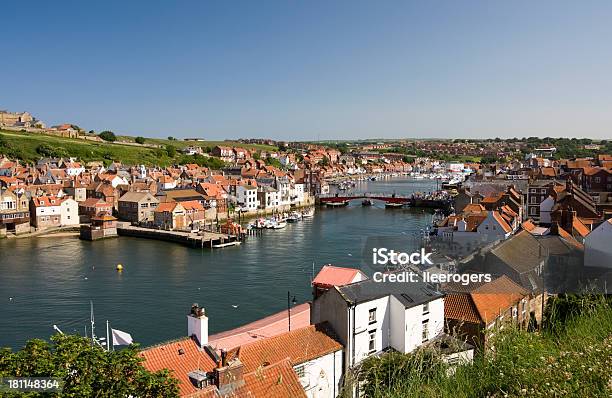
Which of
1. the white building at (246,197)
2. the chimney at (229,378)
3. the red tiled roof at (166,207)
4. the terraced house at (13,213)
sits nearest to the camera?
the chimney at (229,378)

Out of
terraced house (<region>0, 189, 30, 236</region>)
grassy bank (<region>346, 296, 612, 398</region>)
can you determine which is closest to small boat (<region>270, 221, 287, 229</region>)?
terraced house (<region>0, 189, 30, 236</region>)

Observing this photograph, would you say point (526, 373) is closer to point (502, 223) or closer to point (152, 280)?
point (152, 280)

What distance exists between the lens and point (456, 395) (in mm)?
2361

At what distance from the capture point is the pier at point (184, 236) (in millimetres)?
Result: 25766

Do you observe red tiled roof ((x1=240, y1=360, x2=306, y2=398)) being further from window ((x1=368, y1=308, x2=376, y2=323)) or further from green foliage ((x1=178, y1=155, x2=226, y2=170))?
green foliage ((x1=178, y1=155, x2=226, y2=170))

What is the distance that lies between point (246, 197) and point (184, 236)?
1232cm

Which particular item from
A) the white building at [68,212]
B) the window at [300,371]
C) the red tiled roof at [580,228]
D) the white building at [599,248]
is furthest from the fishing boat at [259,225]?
the window at [300,371]

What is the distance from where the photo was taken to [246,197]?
128 feet

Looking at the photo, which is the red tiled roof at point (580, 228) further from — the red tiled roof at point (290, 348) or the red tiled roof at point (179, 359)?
the red tiled roof at point (179, 359)

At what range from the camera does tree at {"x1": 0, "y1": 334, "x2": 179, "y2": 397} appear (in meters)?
4.25

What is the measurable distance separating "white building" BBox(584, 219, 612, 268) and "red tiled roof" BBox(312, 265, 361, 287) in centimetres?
588

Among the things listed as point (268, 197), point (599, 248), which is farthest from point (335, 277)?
point (268, 197)

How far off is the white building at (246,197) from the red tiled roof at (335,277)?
95.6 feet

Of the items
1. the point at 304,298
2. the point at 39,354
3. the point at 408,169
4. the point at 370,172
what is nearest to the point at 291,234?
the point at 304,298
